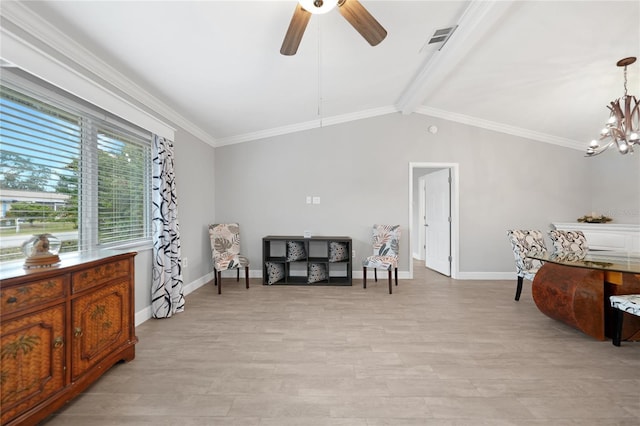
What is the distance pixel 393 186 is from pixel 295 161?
1.77 meters

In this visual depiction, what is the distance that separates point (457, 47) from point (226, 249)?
13.1 feet

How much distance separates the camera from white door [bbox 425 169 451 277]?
4941mm

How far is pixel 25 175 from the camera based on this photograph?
1.89 meters

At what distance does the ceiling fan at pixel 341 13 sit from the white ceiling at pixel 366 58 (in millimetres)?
333

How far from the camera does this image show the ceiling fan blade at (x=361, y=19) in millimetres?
1727

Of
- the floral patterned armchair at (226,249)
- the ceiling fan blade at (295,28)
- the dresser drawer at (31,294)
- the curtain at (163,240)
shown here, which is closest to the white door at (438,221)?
the floral patterned armchair at (226,249)

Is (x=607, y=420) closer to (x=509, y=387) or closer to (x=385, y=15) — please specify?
(x=509, y=387)

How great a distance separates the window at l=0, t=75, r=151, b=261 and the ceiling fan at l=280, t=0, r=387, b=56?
184 cm

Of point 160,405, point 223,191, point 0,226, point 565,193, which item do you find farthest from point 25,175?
point 565,193

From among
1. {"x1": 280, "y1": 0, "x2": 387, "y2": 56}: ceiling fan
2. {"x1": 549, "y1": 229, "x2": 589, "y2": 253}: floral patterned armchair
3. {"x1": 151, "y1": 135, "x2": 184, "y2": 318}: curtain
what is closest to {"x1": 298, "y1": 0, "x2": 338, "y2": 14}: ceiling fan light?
{"x1": 280, "y1": 0, "x2": 387, "y2": 56}: ceiling fan

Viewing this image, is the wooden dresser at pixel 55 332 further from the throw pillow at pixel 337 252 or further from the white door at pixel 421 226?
the white door at pixel 421 226

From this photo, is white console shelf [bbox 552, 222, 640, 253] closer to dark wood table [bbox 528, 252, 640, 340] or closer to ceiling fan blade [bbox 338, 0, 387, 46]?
dark wood table [bbox 528, 252, 640, 340]

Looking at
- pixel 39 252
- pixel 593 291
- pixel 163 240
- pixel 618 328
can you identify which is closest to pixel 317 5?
pixel 39 252

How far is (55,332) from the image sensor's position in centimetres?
154
